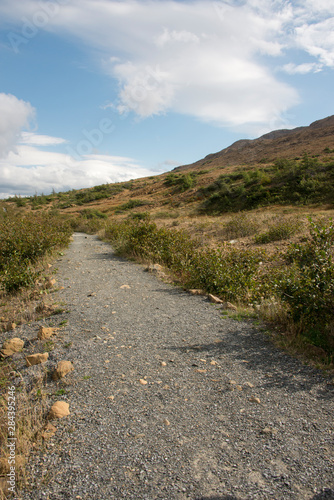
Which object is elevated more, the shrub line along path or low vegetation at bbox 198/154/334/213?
low vegetation at bbox 198/154/334/213

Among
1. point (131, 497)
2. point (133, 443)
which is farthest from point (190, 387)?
point (131, 497)

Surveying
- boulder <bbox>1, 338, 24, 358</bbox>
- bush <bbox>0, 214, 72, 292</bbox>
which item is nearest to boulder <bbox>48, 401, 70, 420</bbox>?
boulder <bbox>1, 338, 24, 358</bbox>

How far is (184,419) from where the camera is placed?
7.54ft

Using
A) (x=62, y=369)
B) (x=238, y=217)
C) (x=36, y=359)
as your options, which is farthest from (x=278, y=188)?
(x=62, y=369)

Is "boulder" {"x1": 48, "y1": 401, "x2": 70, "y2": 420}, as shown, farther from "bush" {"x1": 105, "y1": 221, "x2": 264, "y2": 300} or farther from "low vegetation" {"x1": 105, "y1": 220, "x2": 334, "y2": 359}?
"bush" {"x1": 105, "y1": 221, "x2": 264, "y2": 300}

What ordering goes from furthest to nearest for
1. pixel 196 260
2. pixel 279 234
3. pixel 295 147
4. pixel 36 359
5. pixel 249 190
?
pixel 295 147 < pixel 249 190 < pixel 279 234 < pixel 196 260 < pixel 36 359

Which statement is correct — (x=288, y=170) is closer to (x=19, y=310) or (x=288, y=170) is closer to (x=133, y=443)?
(x=19, y=310)

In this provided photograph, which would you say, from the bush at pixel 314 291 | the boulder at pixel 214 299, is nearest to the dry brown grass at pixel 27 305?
the boulder at pixel 214 299

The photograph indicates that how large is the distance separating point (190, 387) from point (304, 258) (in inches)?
83.9

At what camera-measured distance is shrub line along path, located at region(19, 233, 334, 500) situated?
69.2 inches

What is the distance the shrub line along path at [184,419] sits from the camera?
176 centimetres

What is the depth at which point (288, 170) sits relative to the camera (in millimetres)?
21656

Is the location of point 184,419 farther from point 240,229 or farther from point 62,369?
point 240,229

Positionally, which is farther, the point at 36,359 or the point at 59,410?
the point at 36,359
